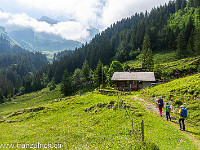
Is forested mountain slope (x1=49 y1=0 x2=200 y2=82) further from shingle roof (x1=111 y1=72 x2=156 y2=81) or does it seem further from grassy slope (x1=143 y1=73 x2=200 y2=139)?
grassy slope (x1=143 y1=73 x2=200 y2=139)

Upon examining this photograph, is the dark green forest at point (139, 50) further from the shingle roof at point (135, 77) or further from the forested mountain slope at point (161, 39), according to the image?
the shingle roof at point (135, 77)

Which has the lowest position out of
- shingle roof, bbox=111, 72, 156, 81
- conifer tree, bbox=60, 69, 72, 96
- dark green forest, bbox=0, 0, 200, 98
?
conifer tree, bbox=60, 69, 72, 96

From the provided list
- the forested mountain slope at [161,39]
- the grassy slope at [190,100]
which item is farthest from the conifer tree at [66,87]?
the grassy slope at [190,100]

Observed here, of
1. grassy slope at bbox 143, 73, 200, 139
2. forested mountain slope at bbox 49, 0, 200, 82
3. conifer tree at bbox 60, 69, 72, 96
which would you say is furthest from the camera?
conifer tree at bbox 60, 69, 72, 96

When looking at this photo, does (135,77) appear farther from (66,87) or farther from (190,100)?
(66,87)

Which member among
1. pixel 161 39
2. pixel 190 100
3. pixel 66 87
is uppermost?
pixel 161 39

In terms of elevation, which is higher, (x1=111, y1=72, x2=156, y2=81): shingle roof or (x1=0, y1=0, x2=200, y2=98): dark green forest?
(x1=0, y1=0, x2=200, y2=98): dark green forest

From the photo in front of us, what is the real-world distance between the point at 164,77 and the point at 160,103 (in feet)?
147

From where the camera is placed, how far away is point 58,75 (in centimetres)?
14588

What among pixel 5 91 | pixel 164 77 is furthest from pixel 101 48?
pixel 5 91

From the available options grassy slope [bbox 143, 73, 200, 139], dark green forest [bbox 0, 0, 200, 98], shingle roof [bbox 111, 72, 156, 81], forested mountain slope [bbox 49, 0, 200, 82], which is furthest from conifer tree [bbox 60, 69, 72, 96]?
grassy slope [bbox 143, 73, 200, 139]

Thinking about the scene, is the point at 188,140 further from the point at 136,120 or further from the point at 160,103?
the point at 160,103

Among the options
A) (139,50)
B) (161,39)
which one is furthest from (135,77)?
(161,39)

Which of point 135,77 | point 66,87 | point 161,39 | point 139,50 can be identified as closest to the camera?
point 135,77
